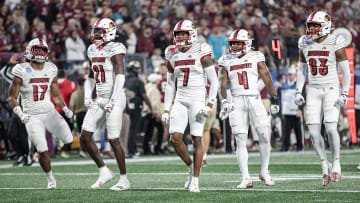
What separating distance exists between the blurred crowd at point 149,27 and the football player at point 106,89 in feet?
21.4

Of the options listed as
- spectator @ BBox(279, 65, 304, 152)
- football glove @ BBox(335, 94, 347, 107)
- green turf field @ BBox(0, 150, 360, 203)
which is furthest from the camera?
spectator @ BBox(279, 65, 304, 152)

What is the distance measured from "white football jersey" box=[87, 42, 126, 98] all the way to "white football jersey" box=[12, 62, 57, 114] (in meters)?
0.80

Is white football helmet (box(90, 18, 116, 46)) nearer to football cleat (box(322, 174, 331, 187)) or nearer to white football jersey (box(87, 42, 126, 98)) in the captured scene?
white football jersey (box(87, 42, 126, 98))

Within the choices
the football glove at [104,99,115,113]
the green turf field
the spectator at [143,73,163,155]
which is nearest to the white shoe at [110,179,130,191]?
the green turf field

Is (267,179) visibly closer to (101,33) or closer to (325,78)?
(325,78)

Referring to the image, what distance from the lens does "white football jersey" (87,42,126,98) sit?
9.09 metres

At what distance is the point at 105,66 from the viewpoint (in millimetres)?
9117

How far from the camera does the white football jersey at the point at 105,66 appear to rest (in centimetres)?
909

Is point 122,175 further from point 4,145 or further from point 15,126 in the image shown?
point 4,145

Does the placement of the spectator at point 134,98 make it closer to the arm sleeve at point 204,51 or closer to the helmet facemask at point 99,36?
the helmet facemask at point 99,36

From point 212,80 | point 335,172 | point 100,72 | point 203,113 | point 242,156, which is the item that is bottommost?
point 335,172

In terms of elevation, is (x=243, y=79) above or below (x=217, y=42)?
above

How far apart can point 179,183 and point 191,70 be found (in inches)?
64.8

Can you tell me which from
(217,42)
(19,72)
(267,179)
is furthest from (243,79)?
(217,42)
